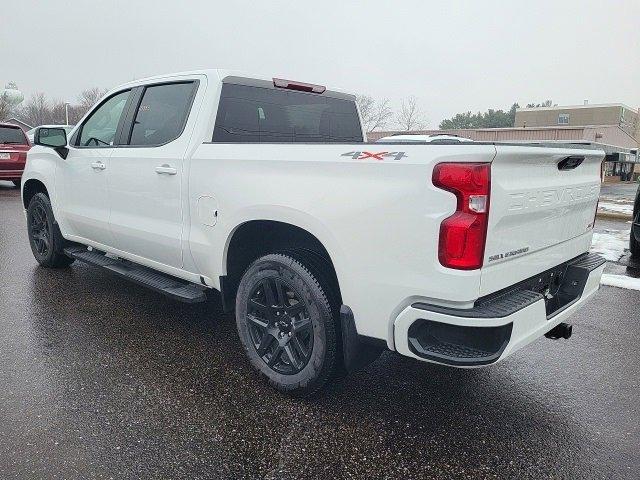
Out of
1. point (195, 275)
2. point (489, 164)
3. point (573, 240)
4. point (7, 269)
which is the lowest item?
point (7, 269)

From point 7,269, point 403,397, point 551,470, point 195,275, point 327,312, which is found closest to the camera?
point 551,470

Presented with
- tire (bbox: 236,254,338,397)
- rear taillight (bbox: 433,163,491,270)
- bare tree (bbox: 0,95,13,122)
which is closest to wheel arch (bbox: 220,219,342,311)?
tire (bbox: 236,254,338,397)

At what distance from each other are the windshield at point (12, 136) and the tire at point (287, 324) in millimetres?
13437

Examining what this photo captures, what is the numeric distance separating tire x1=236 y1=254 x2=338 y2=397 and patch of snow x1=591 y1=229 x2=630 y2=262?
5.70 m

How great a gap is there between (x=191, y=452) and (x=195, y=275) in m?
1.38

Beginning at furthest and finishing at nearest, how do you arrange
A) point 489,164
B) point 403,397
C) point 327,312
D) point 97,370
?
1. point 97,370
2. point 403,397
3. point 327,312
4. point 489,164

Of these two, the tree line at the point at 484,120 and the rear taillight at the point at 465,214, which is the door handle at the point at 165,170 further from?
the tree line at the point at 484,120

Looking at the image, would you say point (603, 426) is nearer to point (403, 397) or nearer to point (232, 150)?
point (403, 397)

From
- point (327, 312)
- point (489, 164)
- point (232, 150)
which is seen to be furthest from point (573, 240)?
point (232, 150)

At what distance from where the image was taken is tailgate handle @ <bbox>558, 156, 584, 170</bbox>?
2.73 metres

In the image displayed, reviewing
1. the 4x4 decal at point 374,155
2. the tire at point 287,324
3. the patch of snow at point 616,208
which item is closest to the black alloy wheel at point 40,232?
the tire at point 287,324

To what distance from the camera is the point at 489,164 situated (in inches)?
87.2

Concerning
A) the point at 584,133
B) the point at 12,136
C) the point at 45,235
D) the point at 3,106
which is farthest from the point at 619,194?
the point at 3,106

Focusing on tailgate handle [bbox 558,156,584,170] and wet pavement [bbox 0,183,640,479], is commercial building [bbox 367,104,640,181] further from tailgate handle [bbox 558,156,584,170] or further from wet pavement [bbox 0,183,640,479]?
wet pavement [bbox 0,183,640,479]
